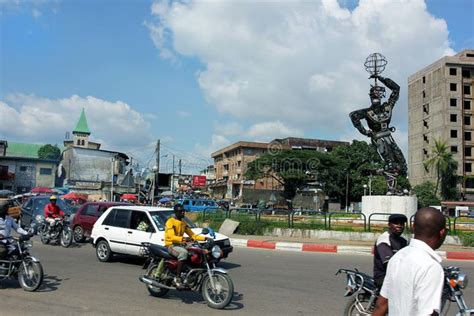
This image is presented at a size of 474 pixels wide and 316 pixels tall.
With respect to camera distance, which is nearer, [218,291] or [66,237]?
[218,291]

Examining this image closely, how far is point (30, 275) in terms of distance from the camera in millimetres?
7918

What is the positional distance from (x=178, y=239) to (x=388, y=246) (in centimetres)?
366

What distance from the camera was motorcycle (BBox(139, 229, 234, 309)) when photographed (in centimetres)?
696

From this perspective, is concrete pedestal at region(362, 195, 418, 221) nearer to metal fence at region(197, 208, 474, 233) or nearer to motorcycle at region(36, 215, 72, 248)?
metal fence at region(197, 208, 474, 233)

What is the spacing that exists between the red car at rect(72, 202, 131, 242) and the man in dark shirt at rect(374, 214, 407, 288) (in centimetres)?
1232

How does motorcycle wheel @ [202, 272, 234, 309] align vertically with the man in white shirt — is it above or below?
below

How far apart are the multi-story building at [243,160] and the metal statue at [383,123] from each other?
57076mm

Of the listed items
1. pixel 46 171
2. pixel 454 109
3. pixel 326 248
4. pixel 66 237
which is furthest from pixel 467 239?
pixel 454 109

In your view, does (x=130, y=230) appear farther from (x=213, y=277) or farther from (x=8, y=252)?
(x=213, y=277)

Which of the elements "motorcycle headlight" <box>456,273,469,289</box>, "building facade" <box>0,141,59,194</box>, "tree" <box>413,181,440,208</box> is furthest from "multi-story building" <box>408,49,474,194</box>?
"motorcycle headlight" <box>456,273,469,289</box>

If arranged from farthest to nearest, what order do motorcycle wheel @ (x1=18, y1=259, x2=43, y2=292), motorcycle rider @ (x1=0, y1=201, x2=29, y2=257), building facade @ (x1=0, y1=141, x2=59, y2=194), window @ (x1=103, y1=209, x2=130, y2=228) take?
building facade @ (x1=0, y1=141, x2=59, y2=194), window @ (x1=103, y1=209, x2=130, y2=228), motorcycle rider @ (x1=0, y1=201, x2=29, y2=257), motorcycle wheel @ (x1=18, y1=259, x2=43, y2=292)

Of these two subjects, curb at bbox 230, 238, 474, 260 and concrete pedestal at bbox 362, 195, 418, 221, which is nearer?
curb at bbox 230, 238, 474, 260

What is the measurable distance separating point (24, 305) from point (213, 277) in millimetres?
2970

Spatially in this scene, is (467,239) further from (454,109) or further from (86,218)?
(454,109)
